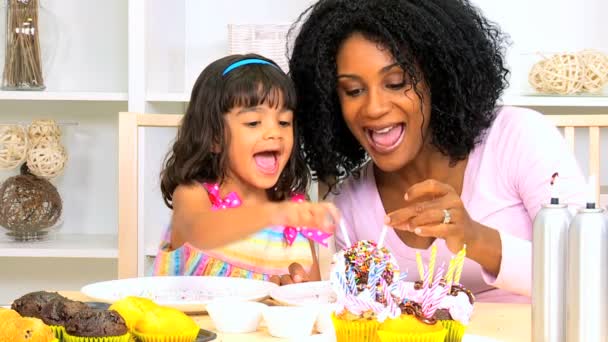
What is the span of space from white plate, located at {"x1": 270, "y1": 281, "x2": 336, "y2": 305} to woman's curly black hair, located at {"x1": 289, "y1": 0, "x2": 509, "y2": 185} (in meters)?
0.44

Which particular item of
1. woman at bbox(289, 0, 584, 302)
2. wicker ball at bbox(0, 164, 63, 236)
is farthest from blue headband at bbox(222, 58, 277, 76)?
wicker ball at bbox(0, 164, 63, 236)

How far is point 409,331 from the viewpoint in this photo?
44.3 inches

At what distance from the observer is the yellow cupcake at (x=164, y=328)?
113cm

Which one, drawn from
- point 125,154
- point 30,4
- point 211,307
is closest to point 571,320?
point 211,307

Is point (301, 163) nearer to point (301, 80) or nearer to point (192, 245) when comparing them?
point (301, 80)

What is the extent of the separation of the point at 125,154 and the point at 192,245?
0.26 m

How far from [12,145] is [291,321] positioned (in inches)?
65.2

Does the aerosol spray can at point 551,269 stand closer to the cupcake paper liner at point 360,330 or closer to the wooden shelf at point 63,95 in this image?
the cupcake paper liner at point 360,330

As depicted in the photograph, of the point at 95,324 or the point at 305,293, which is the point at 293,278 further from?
the point at 95,324

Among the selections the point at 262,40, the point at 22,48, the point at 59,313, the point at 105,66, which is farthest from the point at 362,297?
the point at 105,66

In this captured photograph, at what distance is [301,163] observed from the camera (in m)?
2.08

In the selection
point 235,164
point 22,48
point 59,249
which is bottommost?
point 59,249

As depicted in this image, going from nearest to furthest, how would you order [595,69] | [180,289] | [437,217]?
[437,217] < [180,289] < [595,69]

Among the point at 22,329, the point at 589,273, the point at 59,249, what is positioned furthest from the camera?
the point at 59,249
